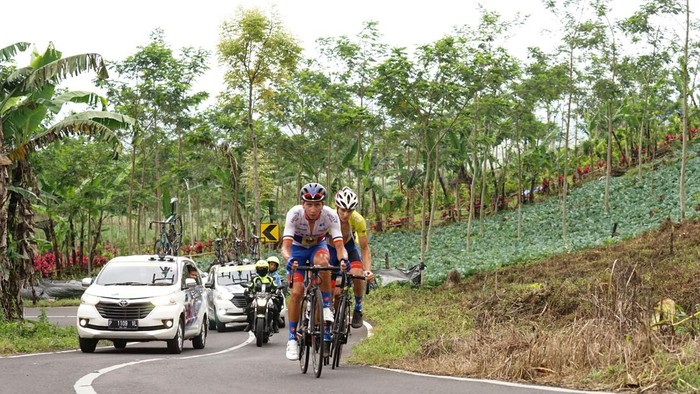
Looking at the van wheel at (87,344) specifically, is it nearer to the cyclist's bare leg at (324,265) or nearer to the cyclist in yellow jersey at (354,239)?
the cyclist in yellow jersey at (354,239)

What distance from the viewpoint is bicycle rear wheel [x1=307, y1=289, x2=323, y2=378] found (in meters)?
10.7

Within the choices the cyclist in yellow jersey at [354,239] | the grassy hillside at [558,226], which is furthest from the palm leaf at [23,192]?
the grassy hillside at [558,226]

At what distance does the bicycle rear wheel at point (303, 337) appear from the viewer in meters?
11.1

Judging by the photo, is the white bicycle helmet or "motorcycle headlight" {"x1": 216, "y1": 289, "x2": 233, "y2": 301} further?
"motorcycle headlight" {"x1": 216, "y1": 289, "x2": 233, "y2": 301}

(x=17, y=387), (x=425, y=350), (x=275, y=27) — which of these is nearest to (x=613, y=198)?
(x=275, y=27)

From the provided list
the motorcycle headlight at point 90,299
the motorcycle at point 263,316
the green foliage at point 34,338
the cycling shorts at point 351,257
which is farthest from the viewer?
the motorcycle at point 263,316

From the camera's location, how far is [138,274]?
18.6 meters

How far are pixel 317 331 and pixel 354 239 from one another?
2.22m

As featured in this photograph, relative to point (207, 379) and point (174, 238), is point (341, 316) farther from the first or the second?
point (174, 238)

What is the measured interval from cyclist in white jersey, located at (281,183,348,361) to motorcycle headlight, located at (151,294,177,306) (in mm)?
6898

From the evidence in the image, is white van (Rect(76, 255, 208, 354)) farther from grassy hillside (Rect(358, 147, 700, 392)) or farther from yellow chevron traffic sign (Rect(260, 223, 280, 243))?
yellow chevron traffic sign (Rect(260, 223, 280, 243))

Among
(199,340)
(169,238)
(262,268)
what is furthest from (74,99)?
(169,238)

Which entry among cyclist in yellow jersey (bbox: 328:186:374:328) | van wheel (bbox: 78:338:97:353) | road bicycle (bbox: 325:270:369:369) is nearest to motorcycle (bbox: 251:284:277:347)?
van wheel (bbox: 78:338:97:353)

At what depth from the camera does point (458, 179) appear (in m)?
71.0
